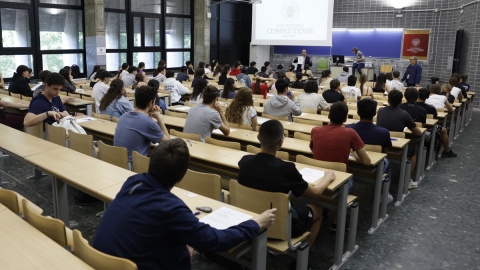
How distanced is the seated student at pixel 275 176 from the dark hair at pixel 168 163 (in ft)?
3.07

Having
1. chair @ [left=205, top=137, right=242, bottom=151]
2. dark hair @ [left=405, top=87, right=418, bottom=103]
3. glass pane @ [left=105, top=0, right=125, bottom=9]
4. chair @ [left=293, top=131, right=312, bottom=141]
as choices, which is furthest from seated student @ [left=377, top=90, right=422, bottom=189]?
glass pane @ [left=105, top=0, right=125, bottom=9]

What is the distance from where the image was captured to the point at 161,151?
2049 millimetres

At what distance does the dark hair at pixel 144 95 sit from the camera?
13.1 ft

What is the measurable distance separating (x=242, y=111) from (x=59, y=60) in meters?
9.48

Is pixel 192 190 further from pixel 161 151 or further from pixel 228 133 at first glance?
pixel 228 133

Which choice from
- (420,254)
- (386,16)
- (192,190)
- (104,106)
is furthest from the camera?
(386,16)

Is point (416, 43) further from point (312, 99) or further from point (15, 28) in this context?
point (15, 28)

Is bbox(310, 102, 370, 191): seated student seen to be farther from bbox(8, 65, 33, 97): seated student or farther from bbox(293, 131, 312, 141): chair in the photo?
bbox(8, 65, 33, 97): seated student

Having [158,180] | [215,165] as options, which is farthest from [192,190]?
[158,180]

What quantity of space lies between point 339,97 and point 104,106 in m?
4.30

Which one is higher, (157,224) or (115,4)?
(115,4)

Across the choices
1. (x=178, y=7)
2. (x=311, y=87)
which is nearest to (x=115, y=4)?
(x=178, y=7)

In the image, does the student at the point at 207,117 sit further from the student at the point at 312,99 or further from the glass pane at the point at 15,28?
the glass pane at the point at 15,28

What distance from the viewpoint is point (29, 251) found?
2064 mm
